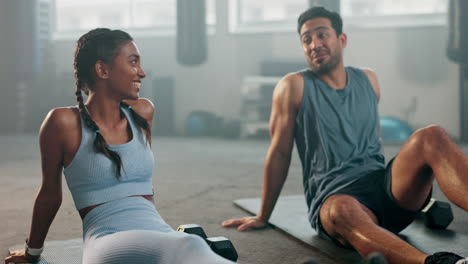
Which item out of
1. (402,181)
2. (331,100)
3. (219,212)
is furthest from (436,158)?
(219,212)

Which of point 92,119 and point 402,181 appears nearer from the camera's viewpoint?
point 92,119

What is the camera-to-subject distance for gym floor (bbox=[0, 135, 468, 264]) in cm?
236

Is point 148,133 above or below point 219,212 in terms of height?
above

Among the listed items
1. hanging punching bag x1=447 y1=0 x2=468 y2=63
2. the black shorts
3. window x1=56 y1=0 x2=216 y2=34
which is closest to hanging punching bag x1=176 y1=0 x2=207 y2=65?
window x1=56 y1=0 x2=216 y2=34

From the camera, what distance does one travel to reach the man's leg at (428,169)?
1.77 meters

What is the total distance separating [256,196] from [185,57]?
459cm

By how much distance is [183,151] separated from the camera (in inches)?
254

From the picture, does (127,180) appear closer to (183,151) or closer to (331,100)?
(331,100)

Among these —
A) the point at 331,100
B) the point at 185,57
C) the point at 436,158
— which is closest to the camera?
the point at 436,158

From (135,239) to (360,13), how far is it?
24.0ft

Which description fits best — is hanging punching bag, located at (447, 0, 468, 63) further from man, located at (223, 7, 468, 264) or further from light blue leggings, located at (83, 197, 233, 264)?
light blue leggings, located at (83, 197, 233, 264)

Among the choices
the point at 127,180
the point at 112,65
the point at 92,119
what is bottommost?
the point at 127,180

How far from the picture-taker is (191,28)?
7797mm

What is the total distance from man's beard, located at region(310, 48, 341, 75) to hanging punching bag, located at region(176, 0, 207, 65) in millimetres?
5601
